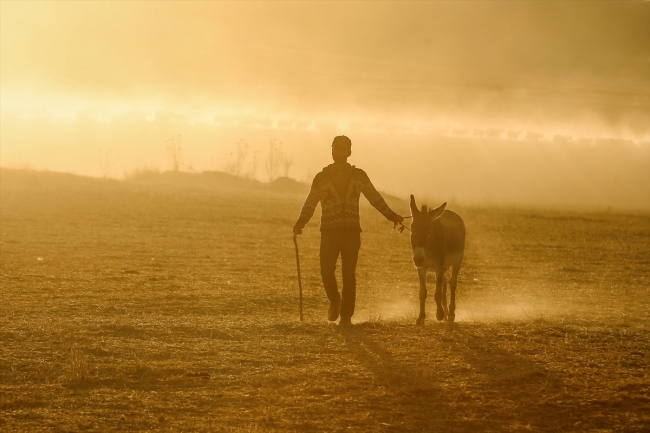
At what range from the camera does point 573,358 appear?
10008 mm

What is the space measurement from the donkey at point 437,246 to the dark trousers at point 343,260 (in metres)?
0.81

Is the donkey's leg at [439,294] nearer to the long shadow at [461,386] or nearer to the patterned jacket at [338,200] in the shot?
the patterned jacket at [338,200]

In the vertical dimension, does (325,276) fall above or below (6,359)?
above

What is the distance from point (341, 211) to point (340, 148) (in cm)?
82

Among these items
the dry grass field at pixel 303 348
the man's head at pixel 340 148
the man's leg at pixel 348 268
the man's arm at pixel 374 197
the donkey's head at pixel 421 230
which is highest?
the man's head at pixel 340 148

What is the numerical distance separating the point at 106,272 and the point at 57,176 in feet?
129

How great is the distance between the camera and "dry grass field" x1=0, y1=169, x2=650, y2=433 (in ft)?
26.3

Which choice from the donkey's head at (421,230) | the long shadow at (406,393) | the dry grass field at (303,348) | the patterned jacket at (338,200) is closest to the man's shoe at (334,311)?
the dry grass field at (303,348)

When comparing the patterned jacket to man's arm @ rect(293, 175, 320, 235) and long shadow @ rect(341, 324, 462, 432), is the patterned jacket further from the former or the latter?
long shadow @ rect(341, 324, 462, 432)

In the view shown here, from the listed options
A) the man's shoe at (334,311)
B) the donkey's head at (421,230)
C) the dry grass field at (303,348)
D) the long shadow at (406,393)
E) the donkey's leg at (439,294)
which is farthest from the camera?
the donkey's leg at (439,294)

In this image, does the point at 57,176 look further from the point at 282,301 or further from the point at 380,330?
the point at 380,330

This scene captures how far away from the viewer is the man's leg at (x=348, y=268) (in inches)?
476

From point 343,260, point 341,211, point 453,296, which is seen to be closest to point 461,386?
point 343,260

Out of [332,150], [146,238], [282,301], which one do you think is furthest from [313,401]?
[146,238]
